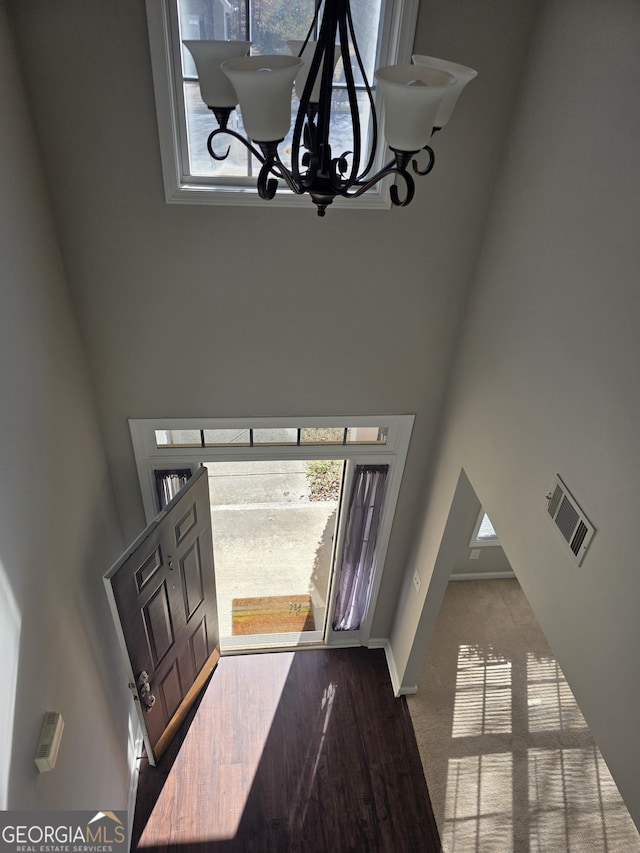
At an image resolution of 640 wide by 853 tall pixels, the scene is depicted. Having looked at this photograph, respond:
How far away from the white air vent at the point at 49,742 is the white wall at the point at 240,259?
153cm

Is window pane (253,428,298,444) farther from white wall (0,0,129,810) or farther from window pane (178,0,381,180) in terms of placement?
window pane (178,0,381,180)

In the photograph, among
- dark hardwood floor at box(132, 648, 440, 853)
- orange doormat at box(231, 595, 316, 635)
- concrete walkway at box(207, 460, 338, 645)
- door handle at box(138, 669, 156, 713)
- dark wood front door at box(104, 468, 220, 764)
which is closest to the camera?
dark wood front door at box(104, 468, 220, 764)

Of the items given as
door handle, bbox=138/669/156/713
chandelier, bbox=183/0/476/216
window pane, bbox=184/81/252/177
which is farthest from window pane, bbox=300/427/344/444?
chandelier, bbox=183/0/476/216

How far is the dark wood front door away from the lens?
306 centimetres

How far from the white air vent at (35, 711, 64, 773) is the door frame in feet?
4.97

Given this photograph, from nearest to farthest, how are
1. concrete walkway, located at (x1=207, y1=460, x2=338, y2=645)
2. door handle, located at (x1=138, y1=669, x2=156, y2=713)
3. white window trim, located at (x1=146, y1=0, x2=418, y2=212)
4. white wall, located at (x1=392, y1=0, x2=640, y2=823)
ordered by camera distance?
white wall, located at (x1=392, y1=0, x2=640, y2=823) < white window trim, located at (x1=146, y1=0, x2=418, y2=212) < door handle, located at (x1=138, y1=669, x2=156, y2=713) < concrete walkway, located at (x1=207, y1=460, x2=338, y2=645)

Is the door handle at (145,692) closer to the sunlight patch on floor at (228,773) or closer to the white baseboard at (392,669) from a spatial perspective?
the sunlight patch on floor at (228,773)

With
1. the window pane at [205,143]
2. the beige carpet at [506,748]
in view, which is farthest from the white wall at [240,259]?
the beige carpet at [506,748]

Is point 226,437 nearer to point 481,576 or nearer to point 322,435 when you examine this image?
point 322,435

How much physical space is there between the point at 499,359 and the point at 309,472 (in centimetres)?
373

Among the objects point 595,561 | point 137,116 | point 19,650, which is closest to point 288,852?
point 19,650

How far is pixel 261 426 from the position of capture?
338cm

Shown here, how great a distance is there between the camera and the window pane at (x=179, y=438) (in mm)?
3467

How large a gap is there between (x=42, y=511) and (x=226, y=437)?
53.1 inches
